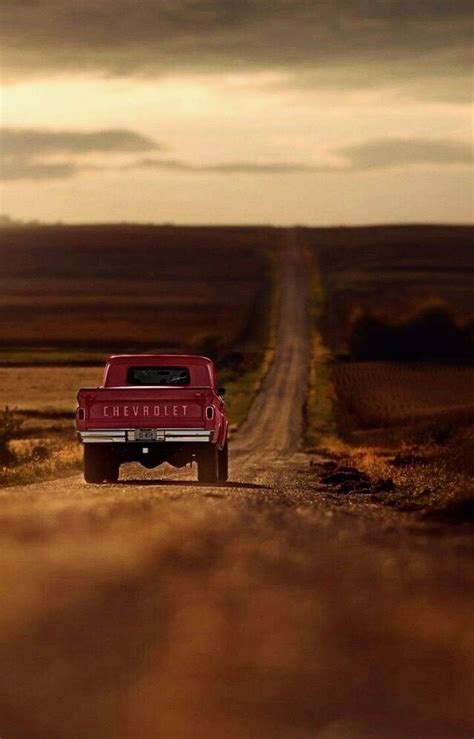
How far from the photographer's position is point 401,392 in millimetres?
93188

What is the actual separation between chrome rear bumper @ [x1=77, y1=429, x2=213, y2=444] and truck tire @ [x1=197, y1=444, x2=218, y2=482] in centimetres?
47

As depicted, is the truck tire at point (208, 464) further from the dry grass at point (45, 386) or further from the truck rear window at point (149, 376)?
the dry grass at point (45, 386)

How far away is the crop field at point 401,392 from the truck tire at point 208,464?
1228 inches

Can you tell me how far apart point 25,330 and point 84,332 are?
5.82 m

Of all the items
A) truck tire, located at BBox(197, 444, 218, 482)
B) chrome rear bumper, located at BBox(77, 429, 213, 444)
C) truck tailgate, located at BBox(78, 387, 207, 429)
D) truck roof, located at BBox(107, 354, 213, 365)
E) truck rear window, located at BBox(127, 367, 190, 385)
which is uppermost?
truck roof, located at BBox(107, 354, 213, 365)

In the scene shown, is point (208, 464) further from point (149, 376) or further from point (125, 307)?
point (125, 307)

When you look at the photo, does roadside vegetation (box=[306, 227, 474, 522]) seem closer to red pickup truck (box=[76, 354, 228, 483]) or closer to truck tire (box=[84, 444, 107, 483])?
red pickup truck (box=[76, 354, 228, 483])

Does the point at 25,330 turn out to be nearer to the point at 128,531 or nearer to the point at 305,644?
the point at 128,531

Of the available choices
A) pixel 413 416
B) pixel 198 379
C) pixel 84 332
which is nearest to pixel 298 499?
pixel 198 379

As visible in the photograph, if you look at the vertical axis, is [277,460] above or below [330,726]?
below

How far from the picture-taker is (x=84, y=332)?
13050 cm

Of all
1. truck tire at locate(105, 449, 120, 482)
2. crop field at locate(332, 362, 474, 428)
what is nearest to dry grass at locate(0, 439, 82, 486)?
truck tire at locate(105, 449, 120, 482)

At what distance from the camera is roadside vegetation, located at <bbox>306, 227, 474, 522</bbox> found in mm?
30605

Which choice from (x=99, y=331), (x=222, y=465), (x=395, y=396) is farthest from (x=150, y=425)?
(x=99, y=331)
